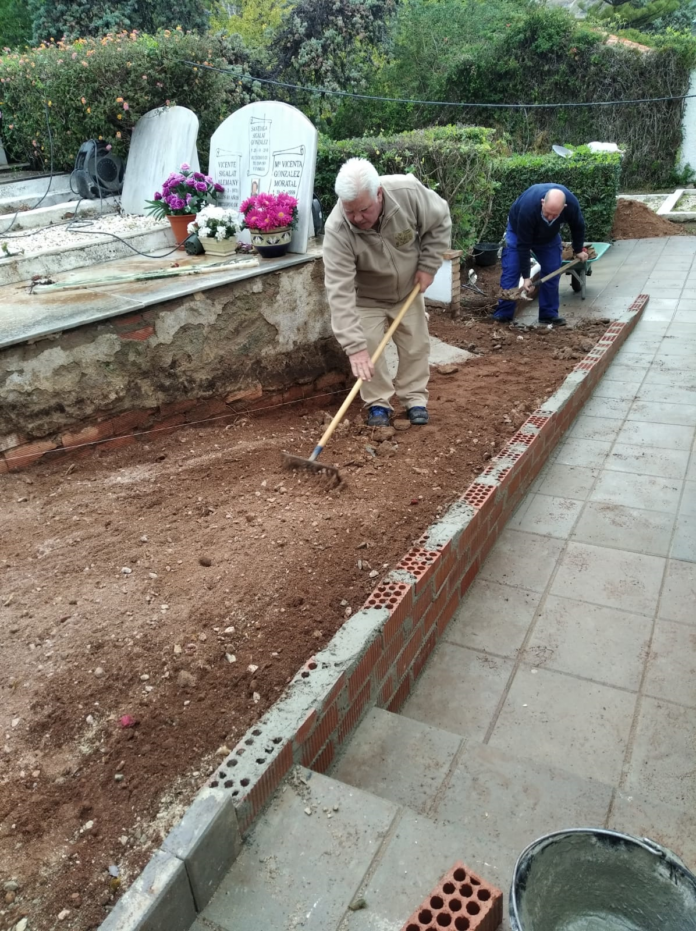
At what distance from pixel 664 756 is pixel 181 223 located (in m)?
5.28

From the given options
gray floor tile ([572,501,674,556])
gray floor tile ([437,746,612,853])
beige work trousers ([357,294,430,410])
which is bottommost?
gray floor tile ([437,746,612,853])

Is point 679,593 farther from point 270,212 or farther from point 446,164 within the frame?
point 446,164

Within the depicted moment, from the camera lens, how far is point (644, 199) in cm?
1341

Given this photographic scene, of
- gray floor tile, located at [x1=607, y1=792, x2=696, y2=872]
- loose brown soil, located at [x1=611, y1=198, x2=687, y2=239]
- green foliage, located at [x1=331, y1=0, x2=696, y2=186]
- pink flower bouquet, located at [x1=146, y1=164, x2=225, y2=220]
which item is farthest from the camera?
green foliage, located at [x1=331, y1=0, x2=696, y2=186]

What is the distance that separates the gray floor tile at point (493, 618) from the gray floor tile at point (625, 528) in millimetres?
599

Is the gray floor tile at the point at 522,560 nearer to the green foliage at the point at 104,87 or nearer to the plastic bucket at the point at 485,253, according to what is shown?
the plastic bucket at the point at 485,253

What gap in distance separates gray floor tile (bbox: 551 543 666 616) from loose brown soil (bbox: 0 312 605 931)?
0.72m

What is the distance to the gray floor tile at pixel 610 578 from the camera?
310 cm

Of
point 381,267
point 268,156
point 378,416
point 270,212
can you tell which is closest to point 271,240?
point 270,212

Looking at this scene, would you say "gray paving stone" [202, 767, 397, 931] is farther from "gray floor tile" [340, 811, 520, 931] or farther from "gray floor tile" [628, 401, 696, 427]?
Result: "gray floor tile" [628, 401, 696, 427]

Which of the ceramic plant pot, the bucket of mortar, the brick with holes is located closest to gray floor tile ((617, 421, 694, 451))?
the ceramic plant pot

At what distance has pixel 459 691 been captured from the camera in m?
2.73

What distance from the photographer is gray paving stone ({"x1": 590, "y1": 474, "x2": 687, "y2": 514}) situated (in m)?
3.83

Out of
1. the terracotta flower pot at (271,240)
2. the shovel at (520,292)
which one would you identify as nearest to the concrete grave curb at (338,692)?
the terracotta flower pot at (271,240)
